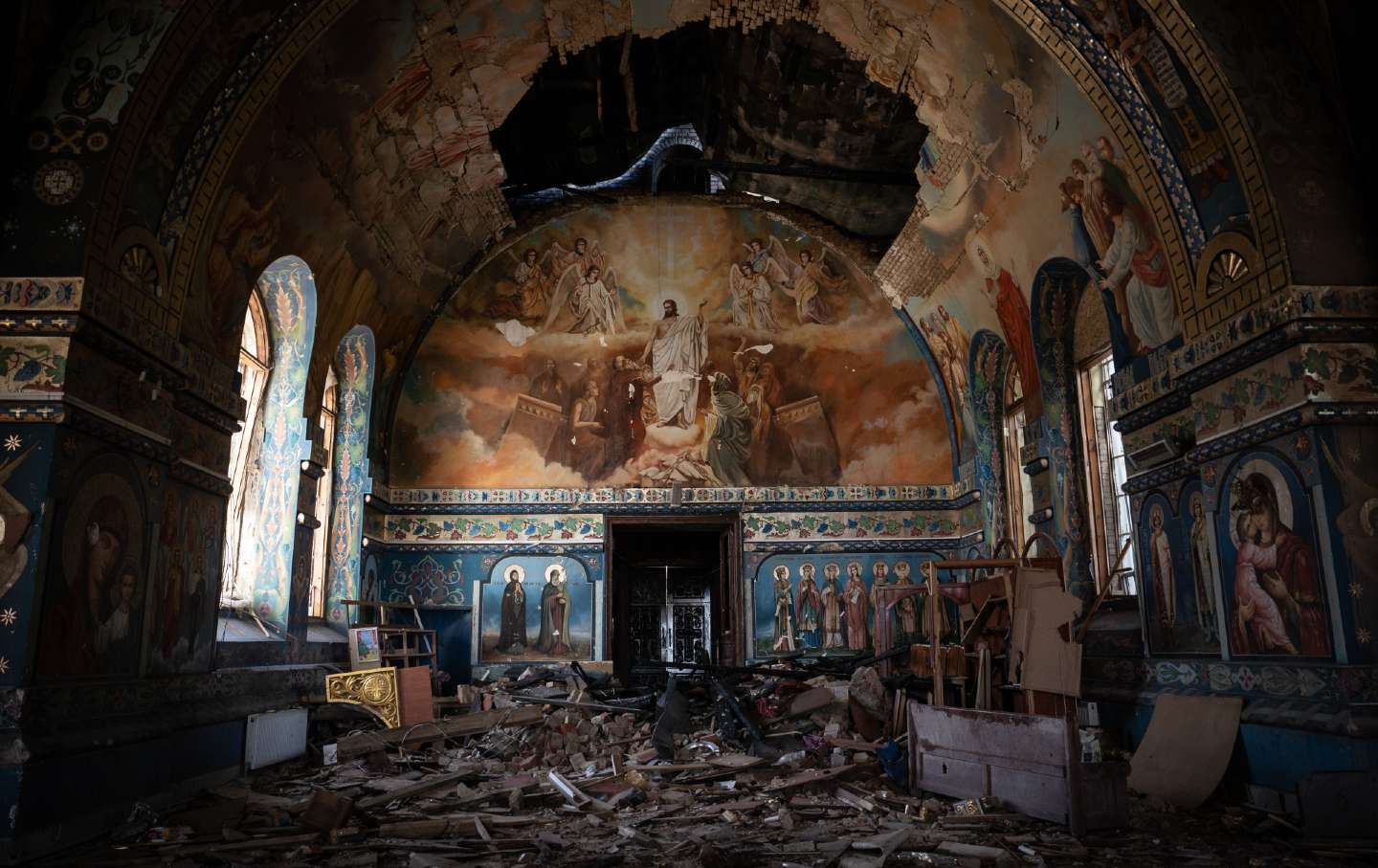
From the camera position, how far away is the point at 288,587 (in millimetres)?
11914

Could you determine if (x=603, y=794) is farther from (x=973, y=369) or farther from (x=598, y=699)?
(x=973, y=369)

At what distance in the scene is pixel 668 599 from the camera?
75.2ft

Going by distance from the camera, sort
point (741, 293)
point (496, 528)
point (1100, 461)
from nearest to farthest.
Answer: point (1100, 461)
point (496, 528)
point (741, 293)

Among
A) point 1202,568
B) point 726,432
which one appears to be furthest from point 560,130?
point 1202,568

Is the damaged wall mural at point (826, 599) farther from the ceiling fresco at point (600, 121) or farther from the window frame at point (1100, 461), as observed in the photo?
the window frame at point (1100, 461)

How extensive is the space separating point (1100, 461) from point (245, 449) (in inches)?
425

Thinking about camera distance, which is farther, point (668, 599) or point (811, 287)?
point (668, 599)

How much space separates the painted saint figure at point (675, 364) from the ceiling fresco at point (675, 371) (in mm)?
24

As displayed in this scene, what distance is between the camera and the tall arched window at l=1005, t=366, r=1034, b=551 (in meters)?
14.5

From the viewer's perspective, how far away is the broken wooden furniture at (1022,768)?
6664mm

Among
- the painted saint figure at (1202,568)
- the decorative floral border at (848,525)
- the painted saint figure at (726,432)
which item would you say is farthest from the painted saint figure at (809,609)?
the painted saint figure at (1202,568)

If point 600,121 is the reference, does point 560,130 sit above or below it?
below

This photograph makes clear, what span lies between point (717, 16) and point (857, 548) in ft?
29.7

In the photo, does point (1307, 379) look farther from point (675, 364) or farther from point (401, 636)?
point (401, 636)
